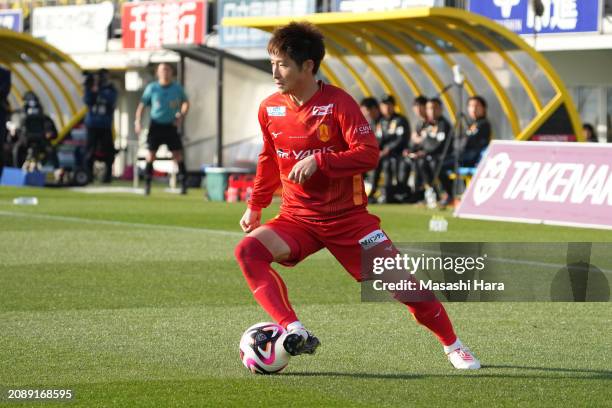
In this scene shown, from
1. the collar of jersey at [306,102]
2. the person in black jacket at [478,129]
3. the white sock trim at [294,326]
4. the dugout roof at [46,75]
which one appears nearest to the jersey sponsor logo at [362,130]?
the collar of jersey at [306,102]

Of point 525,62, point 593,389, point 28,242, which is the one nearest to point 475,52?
point 525,62

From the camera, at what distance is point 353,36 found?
23.8 meters

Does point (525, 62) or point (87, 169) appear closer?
point (525, 62)

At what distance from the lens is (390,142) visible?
2273 centimetres

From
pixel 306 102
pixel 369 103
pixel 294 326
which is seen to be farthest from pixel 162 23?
pixel 294 326

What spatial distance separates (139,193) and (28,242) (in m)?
10.8

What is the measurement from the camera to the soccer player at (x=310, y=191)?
7.17 meters

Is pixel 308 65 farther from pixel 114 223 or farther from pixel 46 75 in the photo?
pixel 46 75

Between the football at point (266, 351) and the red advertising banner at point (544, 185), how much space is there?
A: 9794mm

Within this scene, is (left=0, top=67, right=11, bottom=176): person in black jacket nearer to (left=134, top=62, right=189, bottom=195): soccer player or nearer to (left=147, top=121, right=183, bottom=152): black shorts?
(left=134, top=62, right=189, bottom=195): soccer player

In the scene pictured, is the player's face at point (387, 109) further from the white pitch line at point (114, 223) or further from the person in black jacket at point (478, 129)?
the white pitch line at point (114, 223)

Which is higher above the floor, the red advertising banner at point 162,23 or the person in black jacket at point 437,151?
the red advertising banner at point 162,23

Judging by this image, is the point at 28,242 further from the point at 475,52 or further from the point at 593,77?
the point at 593,77

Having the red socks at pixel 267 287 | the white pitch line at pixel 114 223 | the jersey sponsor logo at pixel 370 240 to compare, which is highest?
the jersey sponsor logo at pixel 370 240
